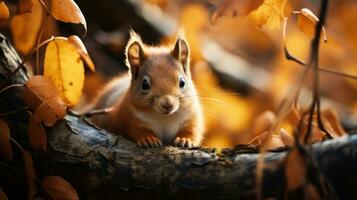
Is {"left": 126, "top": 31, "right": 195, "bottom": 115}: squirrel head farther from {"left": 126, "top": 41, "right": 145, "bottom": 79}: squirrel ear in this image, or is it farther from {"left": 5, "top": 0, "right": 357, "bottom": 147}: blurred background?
{"left": 5, "top": 0, "right": 357, "bottom": 147}: blurred background

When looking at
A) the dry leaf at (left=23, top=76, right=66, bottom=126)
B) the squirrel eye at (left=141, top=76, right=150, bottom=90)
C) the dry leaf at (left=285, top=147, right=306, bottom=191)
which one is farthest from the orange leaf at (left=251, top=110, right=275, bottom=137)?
the dry leaf at (left=285, top=147, right=306, bottom=191)

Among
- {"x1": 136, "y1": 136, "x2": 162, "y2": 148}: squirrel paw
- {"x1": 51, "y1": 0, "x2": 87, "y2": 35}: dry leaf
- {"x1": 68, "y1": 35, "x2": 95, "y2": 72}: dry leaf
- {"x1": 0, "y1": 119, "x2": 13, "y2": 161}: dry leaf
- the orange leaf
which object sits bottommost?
{"x1": 0, "y1": 119, "x2": 13, "y2": 161}: dry leaf

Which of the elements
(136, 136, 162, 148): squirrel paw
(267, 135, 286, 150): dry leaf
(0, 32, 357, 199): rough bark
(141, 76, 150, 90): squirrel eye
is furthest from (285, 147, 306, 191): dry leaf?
(141, 76, 150, 90): squirrel eye

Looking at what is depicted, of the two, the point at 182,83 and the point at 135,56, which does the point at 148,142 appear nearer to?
the point at 182,83

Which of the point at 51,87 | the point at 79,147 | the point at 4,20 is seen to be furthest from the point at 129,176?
the point at 4,20

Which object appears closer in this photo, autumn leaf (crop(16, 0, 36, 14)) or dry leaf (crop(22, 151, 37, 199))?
dry leaf (crop(22, 151, 37, 199))

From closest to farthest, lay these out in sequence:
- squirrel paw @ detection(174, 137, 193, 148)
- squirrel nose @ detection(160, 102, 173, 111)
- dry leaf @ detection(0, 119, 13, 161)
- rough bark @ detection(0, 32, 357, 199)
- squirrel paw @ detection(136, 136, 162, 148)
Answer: rough bark @ detection(0, 32, 357, 199) < dry leaf @ detection(0, 119, 13, 161) < squirrel paw @ detection(136, 136, 162, 148) < squirrel paw @ detection(174, 137, 193, 148) < squirrel nose @ detection(160, 102, 173, 111)

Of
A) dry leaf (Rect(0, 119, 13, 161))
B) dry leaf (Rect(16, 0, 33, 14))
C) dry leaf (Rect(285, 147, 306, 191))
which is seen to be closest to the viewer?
dry leaf (Rect(285, 147, 306, 191))

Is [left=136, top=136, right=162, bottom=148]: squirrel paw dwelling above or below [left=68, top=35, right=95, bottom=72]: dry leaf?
below

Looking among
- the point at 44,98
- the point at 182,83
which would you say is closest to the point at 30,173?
the point at 44,98
